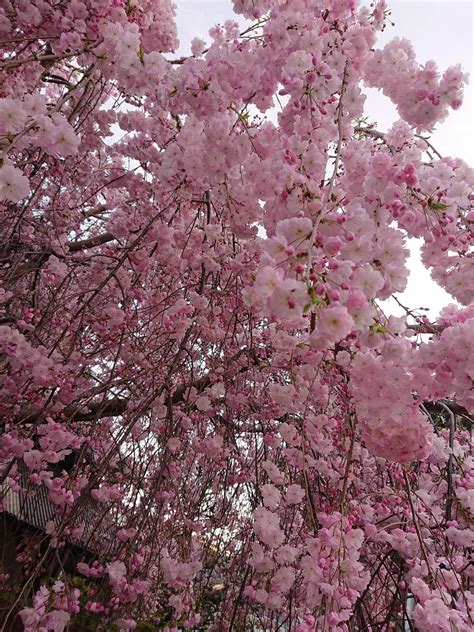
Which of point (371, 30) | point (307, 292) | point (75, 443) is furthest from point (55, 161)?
point (307, 292)

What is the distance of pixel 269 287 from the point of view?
3.54ft

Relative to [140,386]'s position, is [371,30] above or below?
above

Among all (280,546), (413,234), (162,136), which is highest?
(162,136)

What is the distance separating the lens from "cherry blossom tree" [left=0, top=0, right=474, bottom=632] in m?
1.56

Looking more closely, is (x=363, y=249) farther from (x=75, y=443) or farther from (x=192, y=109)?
(x=75, y=443)

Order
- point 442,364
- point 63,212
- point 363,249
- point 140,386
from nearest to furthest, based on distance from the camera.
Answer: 1. point 363,249
2. point 442,364
3. point 140,386
4. point 63,212

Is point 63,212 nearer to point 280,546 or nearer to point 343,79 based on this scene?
point 343,79

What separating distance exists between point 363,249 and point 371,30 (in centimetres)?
133

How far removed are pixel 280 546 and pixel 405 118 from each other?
7.17ft

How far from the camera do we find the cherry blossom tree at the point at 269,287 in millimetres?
1563

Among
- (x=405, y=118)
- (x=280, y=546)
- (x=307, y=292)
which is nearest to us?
(x=307, y=292)

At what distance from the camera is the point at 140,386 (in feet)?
10.8

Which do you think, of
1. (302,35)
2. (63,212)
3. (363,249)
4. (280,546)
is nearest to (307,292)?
(363,249)

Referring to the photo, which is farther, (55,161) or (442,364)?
(55,161)
